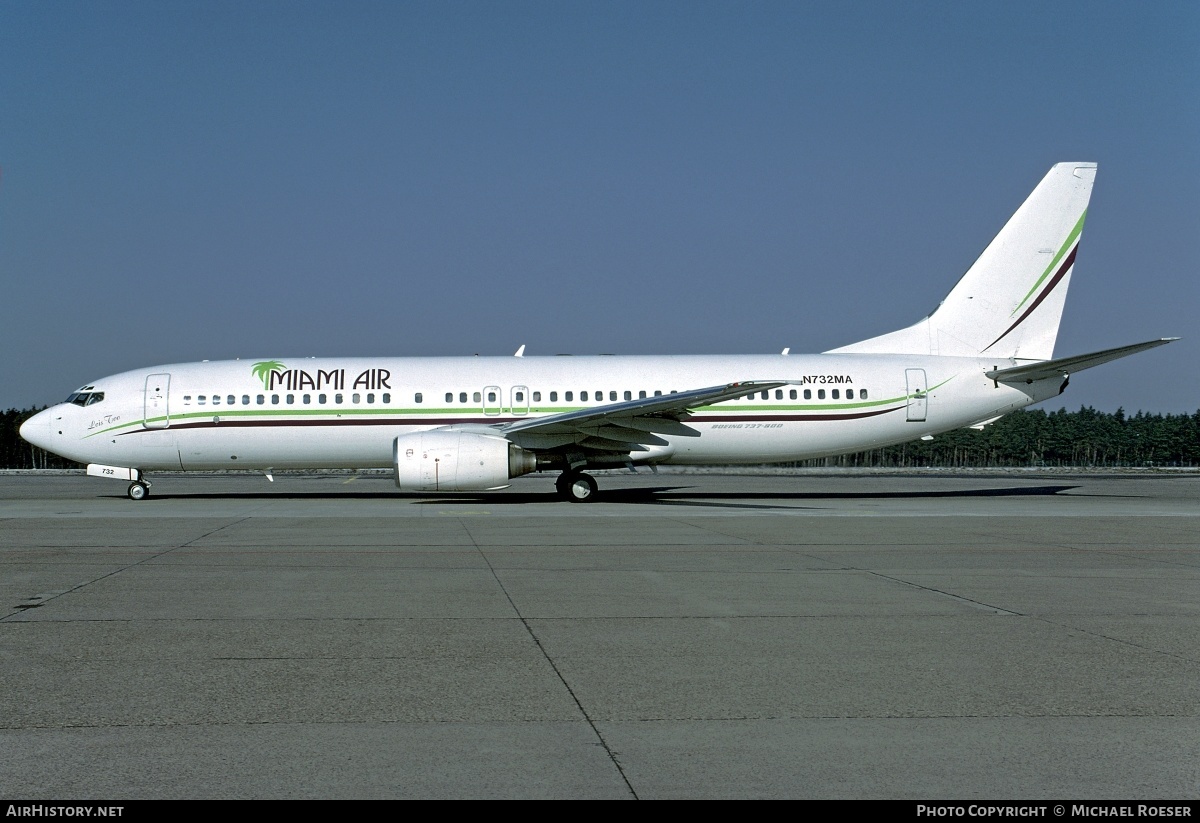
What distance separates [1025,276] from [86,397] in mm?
23425

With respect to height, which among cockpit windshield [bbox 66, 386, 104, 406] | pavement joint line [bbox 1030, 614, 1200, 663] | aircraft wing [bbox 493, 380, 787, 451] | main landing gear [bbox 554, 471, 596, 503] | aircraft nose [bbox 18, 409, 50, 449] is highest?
cockpit windshield [bbox 66, 386, 104, 406]

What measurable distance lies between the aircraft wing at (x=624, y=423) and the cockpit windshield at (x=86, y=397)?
32.9ft

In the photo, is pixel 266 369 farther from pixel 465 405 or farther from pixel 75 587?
pixel 75 587

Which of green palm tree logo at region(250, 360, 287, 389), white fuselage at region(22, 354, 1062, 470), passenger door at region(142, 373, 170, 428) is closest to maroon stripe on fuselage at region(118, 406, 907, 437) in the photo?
white fuselage at region(22, 354, 1062, 470)

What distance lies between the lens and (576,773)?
4562 millimetres

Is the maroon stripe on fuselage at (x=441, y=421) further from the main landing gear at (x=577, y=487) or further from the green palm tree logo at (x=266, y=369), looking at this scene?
the main landing gear at (x=577, y=487)

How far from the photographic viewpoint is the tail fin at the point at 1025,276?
2658cm

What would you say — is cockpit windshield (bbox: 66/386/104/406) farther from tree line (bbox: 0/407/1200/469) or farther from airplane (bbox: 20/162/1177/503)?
tree line (bbox: 0/407/1200/469)

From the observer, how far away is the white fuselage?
25234 mm

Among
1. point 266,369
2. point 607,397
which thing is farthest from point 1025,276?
point 266,369

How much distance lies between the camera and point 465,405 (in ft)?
82.9

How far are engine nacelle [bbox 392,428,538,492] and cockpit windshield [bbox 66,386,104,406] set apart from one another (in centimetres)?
870

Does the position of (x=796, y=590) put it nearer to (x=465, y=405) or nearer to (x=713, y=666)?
(x=713, y=666)
